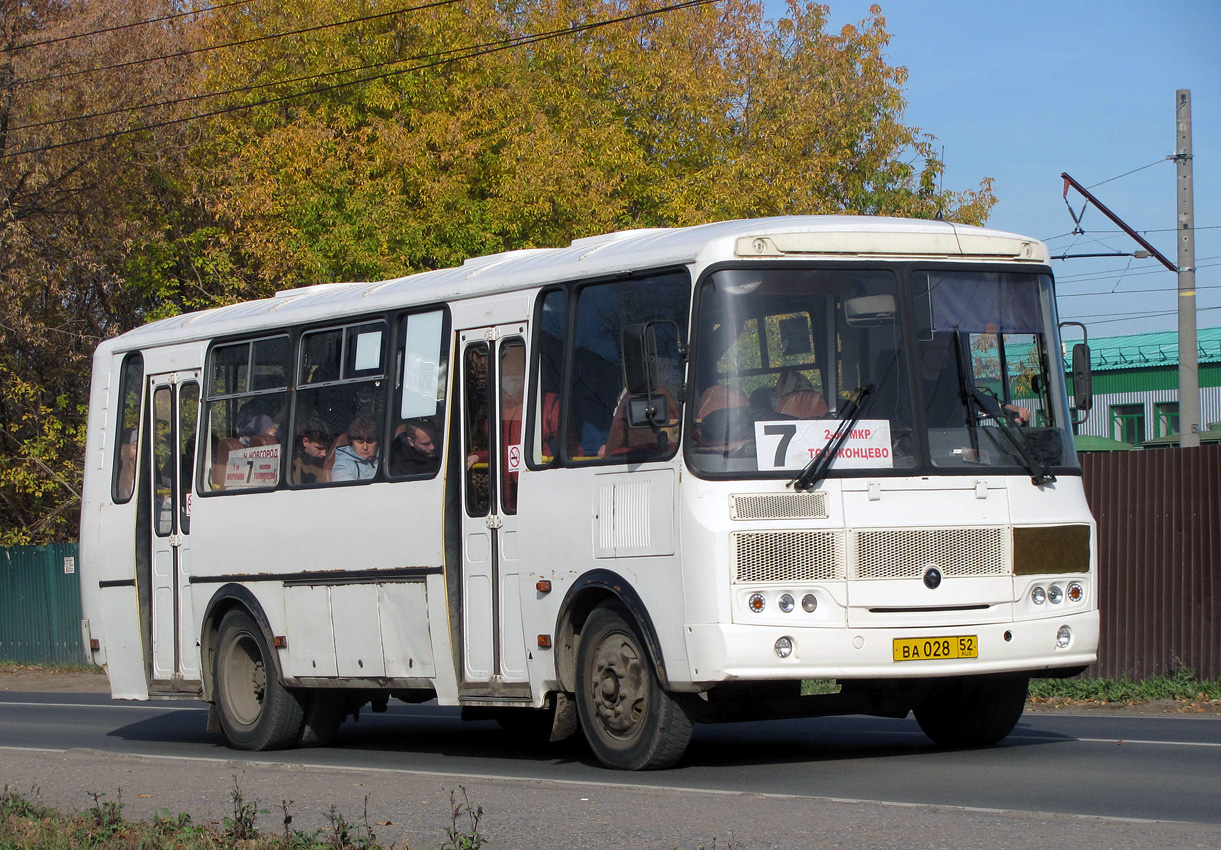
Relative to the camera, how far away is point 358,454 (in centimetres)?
1226

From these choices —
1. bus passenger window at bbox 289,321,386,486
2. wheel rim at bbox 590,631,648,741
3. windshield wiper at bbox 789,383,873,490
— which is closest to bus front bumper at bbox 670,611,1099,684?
wheel rim at bbox 590,631,648,741

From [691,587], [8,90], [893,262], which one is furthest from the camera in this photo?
[8,90]

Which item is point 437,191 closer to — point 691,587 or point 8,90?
point 8,90

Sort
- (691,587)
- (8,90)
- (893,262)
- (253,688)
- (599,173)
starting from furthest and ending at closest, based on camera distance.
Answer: (8,90)
(599,173)
(253,688)
(893,262)
(691,587)

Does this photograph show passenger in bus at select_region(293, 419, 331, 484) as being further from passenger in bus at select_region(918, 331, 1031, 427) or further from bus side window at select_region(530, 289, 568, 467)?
passenger in bus at select_region(918, 331, 1031, 427)

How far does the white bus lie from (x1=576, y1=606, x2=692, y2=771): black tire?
2cm

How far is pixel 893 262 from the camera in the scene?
32.5 ft

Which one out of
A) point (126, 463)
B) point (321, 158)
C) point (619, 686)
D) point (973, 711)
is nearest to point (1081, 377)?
point (973, 711)

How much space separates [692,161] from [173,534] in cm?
1907

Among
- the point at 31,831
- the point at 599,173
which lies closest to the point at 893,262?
the point at 31,831

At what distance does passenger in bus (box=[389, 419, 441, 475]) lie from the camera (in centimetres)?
1155

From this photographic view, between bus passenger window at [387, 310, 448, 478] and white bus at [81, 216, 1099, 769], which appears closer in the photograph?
white bus at [81, 216, 1099, 769]

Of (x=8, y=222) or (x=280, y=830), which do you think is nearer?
(x=280, y=830)

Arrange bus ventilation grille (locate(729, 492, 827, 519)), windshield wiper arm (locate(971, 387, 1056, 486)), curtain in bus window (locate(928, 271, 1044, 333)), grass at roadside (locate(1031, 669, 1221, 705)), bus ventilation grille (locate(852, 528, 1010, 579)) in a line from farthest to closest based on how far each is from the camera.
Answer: grass at roadside (locate(1031, 669, 1221, 705)), curtain in bus window (locate(928, 271, 1044, 333)), windshield wiper arm (locate(971, 387, 1056, 486)), bus ventilation grille (locate(852, 528, 1010, 579)), bus ventilation grille (locate(729, 492, 827, 519))
